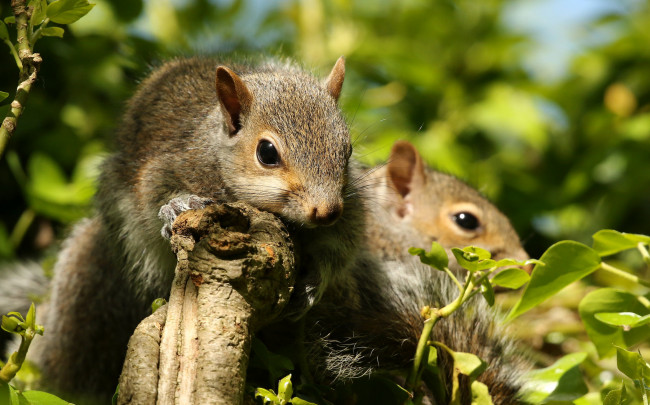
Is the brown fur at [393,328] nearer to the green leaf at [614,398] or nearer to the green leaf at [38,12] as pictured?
the green leaf at [614,398]

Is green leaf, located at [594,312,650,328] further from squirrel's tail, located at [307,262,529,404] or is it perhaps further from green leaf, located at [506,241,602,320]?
squirrel's tail, located at [307,262,529,404]

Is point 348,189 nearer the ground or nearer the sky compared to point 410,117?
nearer the ground

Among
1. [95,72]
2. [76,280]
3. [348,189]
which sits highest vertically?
[95,72]

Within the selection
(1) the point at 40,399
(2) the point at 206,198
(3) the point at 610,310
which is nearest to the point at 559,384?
(3) the point at 610,310

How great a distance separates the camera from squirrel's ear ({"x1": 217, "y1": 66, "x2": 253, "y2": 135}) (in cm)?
248

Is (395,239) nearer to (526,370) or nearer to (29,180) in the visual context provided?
(526,370)

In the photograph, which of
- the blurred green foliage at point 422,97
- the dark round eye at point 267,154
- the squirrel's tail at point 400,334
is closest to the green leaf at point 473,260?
the squirrel's tail at point 400,334

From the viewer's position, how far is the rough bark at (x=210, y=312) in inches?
61.3

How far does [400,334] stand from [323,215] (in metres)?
0.48

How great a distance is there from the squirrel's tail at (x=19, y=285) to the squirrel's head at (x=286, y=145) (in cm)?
165

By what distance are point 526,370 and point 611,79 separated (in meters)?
2.75

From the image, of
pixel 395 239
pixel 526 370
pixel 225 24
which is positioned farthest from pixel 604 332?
pixel 225 24

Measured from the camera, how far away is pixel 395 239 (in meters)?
3.42

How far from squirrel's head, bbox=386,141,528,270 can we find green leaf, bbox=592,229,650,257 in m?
1.45
